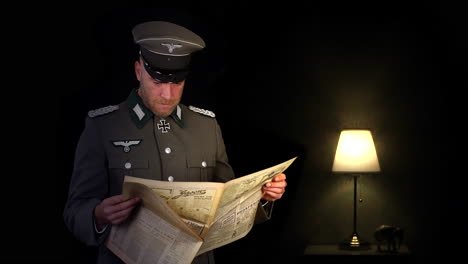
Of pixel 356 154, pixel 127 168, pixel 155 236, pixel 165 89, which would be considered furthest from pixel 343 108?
pixel 155 236

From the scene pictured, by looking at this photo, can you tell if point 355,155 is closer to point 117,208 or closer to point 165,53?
point 165,53

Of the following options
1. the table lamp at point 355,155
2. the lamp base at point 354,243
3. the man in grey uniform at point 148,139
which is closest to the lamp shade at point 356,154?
the table lamp at point 355,155

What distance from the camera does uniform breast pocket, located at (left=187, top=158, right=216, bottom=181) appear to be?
2164 millimetres

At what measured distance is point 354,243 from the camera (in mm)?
3297

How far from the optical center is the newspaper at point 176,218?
1.62 meters

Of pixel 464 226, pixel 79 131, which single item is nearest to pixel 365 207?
pixel 464 226

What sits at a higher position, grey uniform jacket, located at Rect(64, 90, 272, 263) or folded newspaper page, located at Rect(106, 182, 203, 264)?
grey uniform jacket, located at Rect(64, 90, 272, 263)

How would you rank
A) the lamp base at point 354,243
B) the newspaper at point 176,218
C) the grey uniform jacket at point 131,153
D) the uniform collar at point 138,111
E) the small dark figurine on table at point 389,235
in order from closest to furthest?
1. the newspaper at point 176,218
2. the grey uniform jacket at point 131,153
3. the uniform collar at point 138,111
4. the small dark figurine on table at point 389,235
5. the lamp base at point 354,243

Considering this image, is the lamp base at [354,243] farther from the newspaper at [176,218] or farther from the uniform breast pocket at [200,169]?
the newspaper at [176,218]

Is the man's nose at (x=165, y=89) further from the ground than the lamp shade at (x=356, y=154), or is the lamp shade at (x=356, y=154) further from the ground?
the man's nose at (x=165, y=89)

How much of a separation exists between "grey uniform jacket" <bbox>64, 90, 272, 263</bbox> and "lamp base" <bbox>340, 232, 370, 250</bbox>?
1.23 metres

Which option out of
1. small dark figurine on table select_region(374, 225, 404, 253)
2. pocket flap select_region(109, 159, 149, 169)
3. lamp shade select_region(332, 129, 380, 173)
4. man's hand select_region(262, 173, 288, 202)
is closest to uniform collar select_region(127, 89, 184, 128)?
A: pocket flap select_region(109, 159, 149, 169)

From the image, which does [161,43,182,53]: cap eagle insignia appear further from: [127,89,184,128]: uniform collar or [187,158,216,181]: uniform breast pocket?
[187,158,216,181]: uniform breast pocket

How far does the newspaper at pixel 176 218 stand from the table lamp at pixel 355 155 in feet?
4.76
